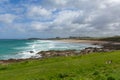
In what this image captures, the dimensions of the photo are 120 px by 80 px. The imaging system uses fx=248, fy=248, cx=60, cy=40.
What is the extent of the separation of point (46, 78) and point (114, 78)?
6.74 metres

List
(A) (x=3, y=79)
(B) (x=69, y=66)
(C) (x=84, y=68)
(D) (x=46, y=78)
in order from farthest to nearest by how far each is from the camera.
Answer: (B) (x=69, y=66)
(C) (x=84, y=68)
(A) (x=3, y=79)
(D) (x=46, y=78)

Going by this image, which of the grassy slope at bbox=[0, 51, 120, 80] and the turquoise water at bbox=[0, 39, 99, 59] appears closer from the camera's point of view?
the grassy slope at bbox=[0, 51, 120, 80]

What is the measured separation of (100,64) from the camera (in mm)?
28531

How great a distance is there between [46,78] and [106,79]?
6158 millimetres

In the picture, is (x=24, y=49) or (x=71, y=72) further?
(x=24, y=49)

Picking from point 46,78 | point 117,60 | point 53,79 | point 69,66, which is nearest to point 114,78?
point 53,79

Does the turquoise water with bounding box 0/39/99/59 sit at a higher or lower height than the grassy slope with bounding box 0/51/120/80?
lower

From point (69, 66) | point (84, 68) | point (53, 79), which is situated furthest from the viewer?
point (69, 66)

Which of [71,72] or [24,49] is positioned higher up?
[71,72]

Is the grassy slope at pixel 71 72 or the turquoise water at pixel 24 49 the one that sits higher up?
the grassy slope at pixel 71 72

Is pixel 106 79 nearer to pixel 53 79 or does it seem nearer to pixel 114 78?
pixel 114 78

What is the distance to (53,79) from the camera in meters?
20.2

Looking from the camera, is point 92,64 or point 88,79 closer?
point 88,79

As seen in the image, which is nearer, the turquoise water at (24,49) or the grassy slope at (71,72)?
the grassy slope at (71,72)
